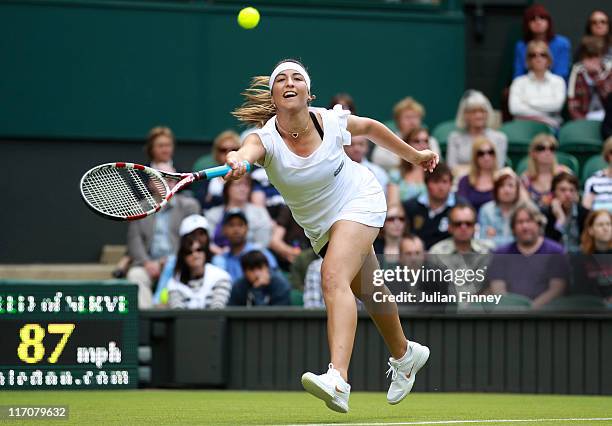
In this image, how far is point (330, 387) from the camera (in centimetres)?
589

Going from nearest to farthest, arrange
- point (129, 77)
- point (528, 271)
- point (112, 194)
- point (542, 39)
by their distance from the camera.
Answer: point (112, 194)
point (528, 271)
point (542, 39)
point (129, 77)

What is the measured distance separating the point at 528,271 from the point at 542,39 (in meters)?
4.22

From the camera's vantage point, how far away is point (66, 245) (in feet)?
40.9

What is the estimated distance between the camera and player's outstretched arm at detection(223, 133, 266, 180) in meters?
5.73

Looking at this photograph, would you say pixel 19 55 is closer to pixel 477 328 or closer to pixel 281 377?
pixel 281 377

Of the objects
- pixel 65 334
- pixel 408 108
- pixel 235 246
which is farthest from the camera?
pixel 408 108

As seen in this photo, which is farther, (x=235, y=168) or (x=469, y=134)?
(x=469, y=134)

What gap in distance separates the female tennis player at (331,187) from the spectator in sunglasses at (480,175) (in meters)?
3.88

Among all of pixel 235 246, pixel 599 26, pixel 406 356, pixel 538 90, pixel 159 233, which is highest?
pixel 599 26

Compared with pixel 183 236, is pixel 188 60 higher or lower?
higher

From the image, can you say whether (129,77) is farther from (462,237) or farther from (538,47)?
(462,237)

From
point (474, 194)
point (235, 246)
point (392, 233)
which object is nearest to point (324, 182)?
point (392, 233)

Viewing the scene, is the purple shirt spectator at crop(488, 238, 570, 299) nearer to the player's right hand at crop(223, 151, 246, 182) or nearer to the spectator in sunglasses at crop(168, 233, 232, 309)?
the spectator in sunglasses at crop(168, 233, 232, 309)

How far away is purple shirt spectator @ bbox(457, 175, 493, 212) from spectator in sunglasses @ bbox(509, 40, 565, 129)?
5.68ft
